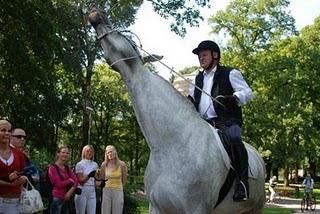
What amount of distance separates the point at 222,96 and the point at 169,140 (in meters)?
0.88

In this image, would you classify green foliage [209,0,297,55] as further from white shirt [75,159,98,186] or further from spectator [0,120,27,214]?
spectator [0,120,27,214]

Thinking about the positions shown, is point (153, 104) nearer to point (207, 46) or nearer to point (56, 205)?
point (207, 46)

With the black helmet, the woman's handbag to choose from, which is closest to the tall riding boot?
the black helmet

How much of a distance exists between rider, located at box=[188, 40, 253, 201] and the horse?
0.32 metres

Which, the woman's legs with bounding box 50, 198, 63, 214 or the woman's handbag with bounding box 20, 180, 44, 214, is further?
the woman's legs with bounding box 50, 198, 63, 214

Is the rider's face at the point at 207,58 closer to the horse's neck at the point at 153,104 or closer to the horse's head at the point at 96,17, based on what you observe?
the horse's neck at the point at 153,104

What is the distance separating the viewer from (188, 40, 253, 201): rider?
5.52m

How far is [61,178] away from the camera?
10312 mm

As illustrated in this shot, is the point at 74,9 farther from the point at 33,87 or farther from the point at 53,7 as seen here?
the point at 33,87

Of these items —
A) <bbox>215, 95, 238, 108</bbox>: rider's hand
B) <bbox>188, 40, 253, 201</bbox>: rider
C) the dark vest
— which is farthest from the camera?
the dark vest

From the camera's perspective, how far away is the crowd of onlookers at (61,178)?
6.89 meters

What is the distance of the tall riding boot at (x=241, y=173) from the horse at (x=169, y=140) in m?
0.21

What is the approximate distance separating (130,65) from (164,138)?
748mm

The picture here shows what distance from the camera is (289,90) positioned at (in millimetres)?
42094
